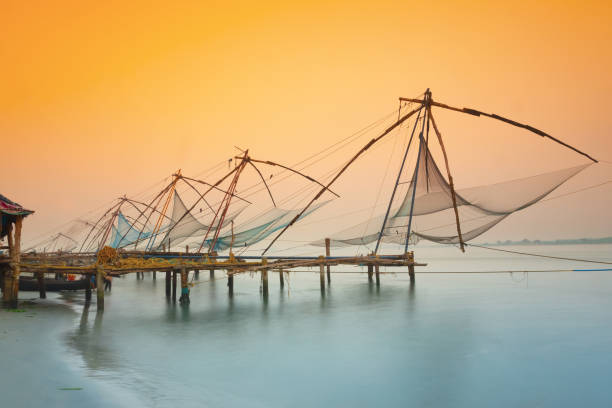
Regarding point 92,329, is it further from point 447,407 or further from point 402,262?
point 402,262

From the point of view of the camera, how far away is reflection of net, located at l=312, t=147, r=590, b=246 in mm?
10016

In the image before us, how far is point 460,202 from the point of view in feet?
38.0

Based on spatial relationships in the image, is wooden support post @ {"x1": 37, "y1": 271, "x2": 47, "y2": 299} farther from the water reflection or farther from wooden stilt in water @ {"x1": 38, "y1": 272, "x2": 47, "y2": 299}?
the water reflection

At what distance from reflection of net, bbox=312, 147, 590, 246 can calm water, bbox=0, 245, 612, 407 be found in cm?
266

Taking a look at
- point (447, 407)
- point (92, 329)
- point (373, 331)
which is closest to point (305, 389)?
point (447, 407)

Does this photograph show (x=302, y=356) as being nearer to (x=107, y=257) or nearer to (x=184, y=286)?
(x=184, y=286)

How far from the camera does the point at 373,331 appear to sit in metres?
11.4

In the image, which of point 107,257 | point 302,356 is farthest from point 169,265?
point 302,356

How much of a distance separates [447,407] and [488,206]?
6309 millimetres

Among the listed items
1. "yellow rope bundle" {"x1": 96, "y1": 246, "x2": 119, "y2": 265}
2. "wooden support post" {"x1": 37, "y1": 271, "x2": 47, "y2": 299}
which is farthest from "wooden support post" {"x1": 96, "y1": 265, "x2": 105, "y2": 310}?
"wooden support post" {"x1": 37, "y1": 271, "x2": 47, "y2": 299}

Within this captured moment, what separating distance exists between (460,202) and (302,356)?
19.3 ft

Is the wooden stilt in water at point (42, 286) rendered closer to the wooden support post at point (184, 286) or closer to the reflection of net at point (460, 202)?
the wooden support post at point (184, 286)

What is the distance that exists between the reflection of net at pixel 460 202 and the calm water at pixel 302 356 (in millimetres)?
2662

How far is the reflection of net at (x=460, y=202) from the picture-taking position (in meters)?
10.0
